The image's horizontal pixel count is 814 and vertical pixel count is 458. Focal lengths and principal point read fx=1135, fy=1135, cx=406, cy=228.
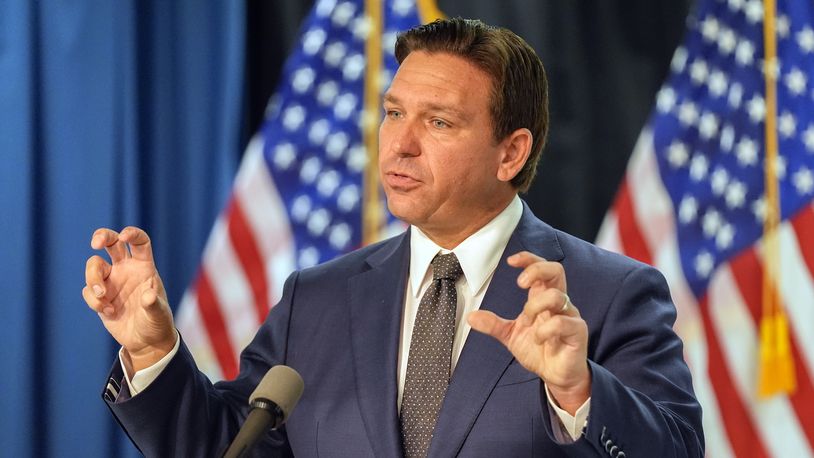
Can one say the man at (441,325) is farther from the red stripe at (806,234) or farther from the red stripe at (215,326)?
the red stripe at (806,234)

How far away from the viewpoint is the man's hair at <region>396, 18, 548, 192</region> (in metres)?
2.22

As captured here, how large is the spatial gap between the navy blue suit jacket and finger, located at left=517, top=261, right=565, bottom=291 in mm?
209

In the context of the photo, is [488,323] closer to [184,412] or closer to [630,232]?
[184,412]

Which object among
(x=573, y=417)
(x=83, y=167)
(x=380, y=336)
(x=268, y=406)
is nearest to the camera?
(x=268, y=406)

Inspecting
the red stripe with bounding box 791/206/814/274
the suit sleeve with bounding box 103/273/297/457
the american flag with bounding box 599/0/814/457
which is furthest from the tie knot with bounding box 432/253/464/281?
the red stripe with bounding box 791/206/814/274

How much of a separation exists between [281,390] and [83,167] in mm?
2041

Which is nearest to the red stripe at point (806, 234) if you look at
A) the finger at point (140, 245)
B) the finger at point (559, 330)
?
the finger at point (559, 330)

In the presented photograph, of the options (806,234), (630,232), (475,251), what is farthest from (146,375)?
(806,234)

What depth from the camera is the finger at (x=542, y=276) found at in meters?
1.54

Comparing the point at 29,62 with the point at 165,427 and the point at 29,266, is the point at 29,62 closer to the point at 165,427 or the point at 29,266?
the point at 29,266

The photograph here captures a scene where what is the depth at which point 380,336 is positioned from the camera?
7.01ft

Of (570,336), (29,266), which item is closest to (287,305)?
(570,336)

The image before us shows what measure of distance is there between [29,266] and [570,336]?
6.80 ft

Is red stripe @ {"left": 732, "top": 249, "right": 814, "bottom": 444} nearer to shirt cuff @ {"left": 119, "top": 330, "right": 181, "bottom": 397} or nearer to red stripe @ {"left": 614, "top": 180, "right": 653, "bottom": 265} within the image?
red stripe @ {"left": 614, "top": 180, "right": 653, "bottom": 265}
